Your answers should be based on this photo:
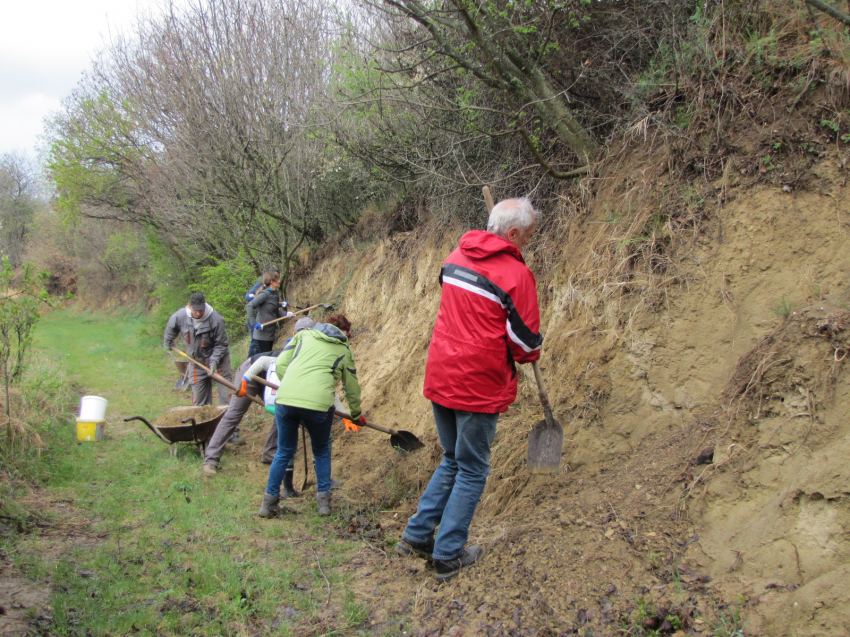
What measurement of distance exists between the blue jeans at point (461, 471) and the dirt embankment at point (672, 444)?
27 cm

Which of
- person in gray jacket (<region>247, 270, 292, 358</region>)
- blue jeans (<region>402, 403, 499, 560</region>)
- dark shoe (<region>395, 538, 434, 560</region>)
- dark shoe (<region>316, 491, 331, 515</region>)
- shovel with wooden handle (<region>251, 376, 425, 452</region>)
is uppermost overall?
person in gray jacket (<region>247, 270, 292, 358</region>)

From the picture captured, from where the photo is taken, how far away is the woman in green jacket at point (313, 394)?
16.4 ft

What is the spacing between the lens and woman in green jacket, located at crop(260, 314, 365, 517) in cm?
499

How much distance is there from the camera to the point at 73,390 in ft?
37.2

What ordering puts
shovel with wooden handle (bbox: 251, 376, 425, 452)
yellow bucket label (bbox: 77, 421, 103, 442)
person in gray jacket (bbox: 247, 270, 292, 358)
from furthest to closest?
person in gray jacket (bbox: 247, 270, 292, 358) → yellow bucket label (bbox: 77, 421, 103, 442) → shovel with wooden handle (bbox: 251, 376, 425, 452)

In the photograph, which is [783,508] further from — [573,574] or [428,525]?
[428,525]

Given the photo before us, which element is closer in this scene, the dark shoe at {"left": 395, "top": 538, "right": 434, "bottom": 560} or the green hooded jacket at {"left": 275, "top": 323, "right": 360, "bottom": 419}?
the dark shoe at {"left": 395, "top": 538, "right": 434, "bottom": 560}

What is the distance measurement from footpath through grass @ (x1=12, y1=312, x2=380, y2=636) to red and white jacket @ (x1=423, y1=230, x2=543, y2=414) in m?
1.46

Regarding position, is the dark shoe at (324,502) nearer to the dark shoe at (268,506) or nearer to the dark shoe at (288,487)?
the dark shoe at (268,506)

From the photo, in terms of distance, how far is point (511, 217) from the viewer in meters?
3.71

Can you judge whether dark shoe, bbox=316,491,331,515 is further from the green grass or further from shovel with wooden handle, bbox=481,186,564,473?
the green grass

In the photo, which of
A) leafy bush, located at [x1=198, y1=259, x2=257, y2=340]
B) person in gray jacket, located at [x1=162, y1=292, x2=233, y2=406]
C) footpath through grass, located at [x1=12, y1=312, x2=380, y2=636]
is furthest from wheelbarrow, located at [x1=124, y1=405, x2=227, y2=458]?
leafy bush, located at [x1=198, y1=259, x2=257, y2=340]

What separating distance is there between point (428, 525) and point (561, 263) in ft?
9.76

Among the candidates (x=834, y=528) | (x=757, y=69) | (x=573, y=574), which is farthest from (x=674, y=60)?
(x=573, y=574)
